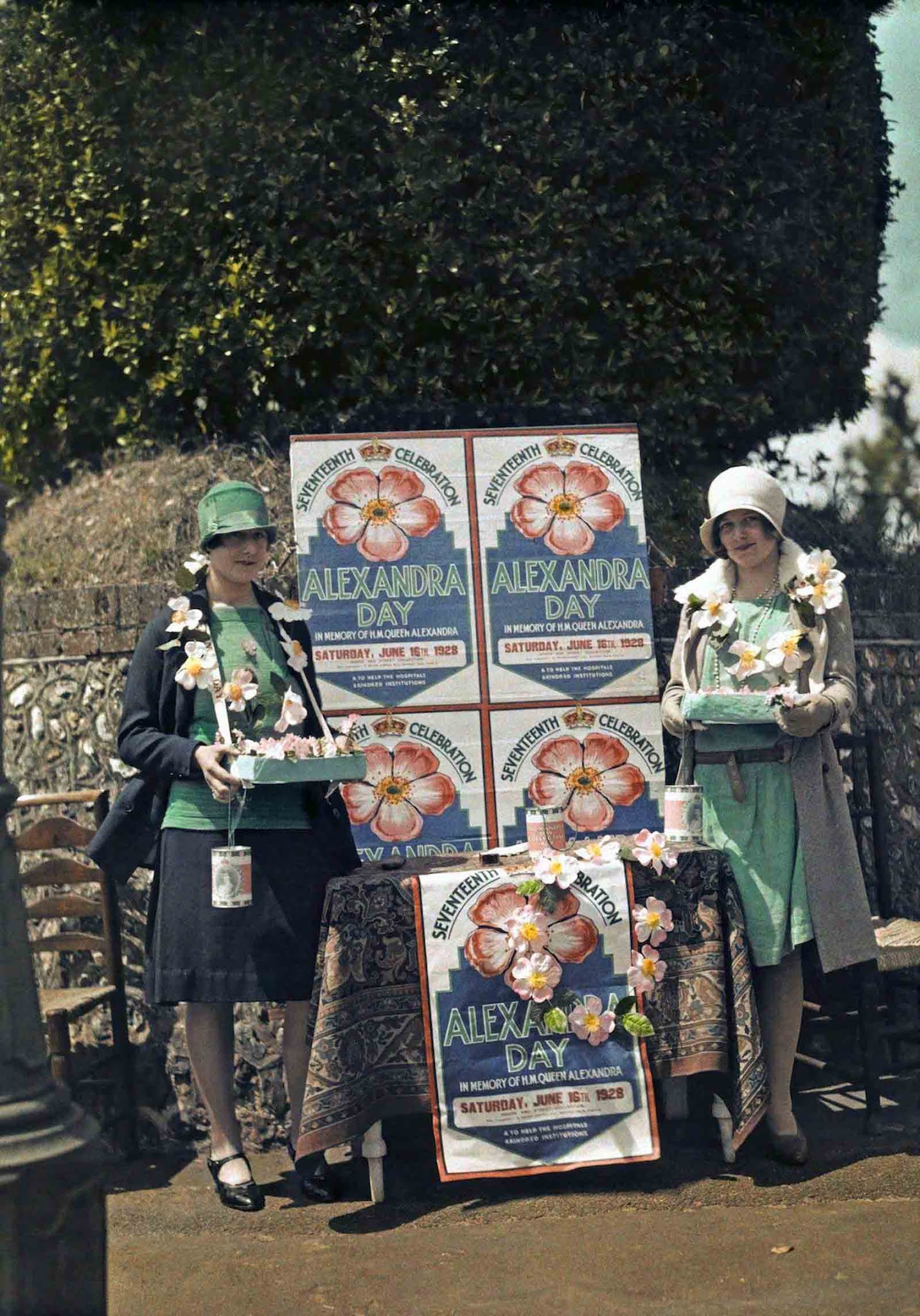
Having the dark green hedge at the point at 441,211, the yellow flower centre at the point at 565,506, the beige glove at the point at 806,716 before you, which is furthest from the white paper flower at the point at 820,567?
the dark green hedge at the point at 441,211

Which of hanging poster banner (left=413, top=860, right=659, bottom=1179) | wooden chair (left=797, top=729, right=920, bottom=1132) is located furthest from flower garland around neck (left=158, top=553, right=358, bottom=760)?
wooden chair (left=797, top=729, right=920, bottom=1132)

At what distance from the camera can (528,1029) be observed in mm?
4711

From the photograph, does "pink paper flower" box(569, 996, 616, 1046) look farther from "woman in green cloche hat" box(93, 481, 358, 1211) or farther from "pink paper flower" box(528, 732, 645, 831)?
"pink paper flower" box(528, 732, 645, 831)

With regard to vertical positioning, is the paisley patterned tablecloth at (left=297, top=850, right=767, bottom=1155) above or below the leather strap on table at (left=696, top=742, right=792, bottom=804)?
below

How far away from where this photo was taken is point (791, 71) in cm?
669

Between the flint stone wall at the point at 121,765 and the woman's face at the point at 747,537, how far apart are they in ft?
3.47

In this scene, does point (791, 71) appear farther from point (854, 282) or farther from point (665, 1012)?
point (665, 1012)

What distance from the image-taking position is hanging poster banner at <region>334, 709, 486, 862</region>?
5457mm

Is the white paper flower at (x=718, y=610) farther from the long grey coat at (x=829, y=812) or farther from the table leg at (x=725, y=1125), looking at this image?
the table leg at (x=725, y=1125)

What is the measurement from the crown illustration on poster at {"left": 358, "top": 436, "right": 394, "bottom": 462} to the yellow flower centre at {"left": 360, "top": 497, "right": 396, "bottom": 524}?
0.15 metres

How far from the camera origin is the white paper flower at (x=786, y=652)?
480 cm

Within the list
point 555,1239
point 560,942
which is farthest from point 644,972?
point 555,1239

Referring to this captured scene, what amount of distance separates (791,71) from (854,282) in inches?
38.9

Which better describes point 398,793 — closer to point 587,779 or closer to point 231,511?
point 587,779
